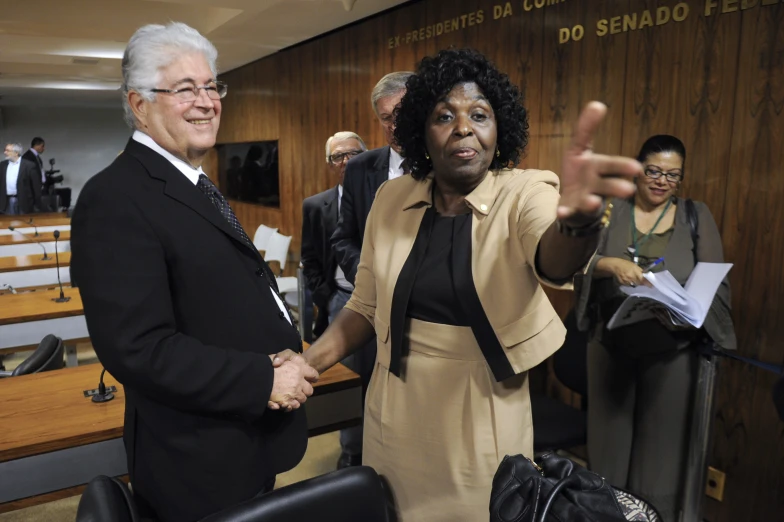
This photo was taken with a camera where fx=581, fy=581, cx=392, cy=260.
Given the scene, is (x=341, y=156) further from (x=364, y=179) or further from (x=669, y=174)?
(x=669, y=174)

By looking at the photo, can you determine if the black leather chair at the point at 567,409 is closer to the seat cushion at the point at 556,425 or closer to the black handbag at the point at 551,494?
the seat cushion at the point at 556,425

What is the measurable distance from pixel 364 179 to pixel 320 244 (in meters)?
0.64

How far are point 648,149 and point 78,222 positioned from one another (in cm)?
214

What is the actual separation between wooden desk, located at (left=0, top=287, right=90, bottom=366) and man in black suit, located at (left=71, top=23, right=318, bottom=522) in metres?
2.22

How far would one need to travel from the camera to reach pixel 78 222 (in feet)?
3.64

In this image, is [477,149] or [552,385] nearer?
[477,149]

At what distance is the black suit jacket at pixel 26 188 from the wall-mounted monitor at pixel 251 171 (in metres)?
3.71

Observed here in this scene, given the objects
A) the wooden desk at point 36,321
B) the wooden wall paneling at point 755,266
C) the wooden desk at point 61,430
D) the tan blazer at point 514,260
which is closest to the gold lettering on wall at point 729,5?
the wooden wall paneling at point 755,266

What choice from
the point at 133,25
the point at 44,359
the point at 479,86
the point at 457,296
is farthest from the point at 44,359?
the point at 133,25

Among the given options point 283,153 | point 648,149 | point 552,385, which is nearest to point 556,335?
point 648,149

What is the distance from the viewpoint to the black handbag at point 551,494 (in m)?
0.75

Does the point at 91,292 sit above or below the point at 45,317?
above

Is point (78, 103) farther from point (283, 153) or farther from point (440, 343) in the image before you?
point (440, 343)

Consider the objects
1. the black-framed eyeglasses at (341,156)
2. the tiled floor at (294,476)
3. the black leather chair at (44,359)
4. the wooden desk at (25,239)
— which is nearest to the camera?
the black leather chair at (44,359)
